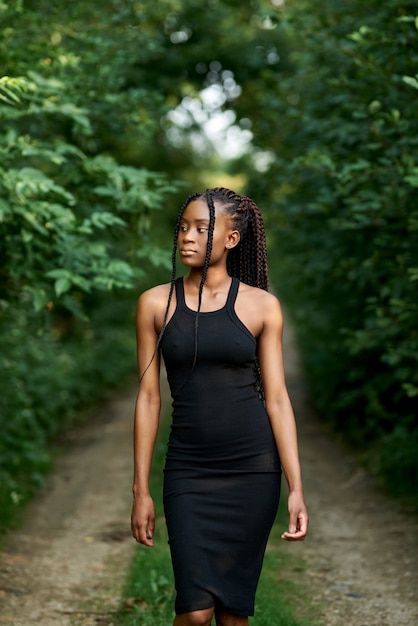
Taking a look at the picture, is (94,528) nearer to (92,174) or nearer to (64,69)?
(92,174)

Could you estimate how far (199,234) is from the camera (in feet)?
11.9

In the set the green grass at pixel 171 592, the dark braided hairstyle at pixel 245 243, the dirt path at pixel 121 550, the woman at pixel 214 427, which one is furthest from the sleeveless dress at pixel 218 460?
the dirt path at pixel 121 550

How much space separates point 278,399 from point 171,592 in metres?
2.49

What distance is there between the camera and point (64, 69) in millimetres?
6941

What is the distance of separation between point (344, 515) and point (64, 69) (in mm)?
4414

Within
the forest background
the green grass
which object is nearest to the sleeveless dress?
the green grass

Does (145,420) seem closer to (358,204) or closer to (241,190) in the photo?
(358,204)

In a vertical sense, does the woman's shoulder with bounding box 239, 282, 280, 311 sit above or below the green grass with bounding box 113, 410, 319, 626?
above

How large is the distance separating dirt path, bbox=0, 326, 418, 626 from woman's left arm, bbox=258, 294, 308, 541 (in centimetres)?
214

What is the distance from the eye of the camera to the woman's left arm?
3.57m

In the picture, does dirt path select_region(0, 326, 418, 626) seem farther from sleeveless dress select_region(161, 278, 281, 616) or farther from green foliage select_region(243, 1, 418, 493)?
sleeveless dress select_region(161, 278, 281, 616)

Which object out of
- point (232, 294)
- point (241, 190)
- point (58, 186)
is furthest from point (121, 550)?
point (241, 190)

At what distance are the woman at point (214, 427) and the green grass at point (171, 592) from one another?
175 cm

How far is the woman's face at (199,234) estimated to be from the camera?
363cm
